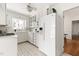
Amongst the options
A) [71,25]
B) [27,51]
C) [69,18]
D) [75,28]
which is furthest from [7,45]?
[75,28]

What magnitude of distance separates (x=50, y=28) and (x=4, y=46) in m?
1.13

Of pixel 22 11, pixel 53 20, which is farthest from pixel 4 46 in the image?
pixel 22 11

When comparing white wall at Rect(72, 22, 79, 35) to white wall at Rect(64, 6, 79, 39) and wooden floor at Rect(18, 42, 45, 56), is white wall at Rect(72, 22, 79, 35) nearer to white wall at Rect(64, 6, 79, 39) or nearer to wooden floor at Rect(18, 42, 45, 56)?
white wall at Rect(64, 6, 79, 39)

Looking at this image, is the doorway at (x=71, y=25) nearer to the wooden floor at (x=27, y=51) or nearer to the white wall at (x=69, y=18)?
the white wall at (x=69, y=18)

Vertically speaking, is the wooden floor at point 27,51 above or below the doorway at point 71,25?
below

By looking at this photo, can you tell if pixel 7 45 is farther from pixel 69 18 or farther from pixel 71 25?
pixel 71 25

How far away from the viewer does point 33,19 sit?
3629 millimetres

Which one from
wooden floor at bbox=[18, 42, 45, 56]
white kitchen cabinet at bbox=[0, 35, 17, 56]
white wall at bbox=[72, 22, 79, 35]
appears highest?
white wall at bbox=[72, 22, 79, 35]

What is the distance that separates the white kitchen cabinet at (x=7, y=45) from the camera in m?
1.58

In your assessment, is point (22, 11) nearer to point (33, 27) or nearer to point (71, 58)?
point (33, 27)

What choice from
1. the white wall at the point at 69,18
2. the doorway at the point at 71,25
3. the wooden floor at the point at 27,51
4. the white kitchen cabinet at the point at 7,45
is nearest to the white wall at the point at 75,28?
the doorway at the point at 71,25

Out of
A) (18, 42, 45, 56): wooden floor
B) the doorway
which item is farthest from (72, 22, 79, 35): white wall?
(18, 42, 45, 56): wooden floor

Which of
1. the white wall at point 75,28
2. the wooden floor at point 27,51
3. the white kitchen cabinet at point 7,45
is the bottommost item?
the wooden floor at point 27,51

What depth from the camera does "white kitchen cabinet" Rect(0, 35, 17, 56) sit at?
1585 millimetres
